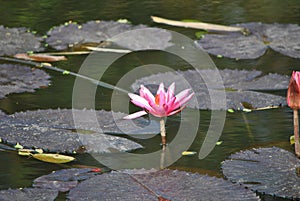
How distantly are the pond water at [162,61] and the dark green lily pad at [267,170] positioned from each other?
0.06 m

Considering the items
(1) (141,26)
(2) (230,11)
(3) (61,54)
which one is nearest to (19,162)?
(3) (61,54)

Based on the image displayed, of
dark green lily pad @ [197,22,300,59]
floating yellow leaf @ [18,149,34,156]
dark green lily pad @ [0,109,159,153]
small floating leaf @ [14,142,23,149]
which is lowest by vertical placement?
floating yellow leaf @ [18,149,34,156]

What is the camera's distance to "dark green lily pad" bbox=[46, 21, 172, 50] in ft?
10.8

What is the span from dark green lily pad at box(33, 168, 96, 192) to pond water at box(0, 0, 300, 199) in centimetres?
5

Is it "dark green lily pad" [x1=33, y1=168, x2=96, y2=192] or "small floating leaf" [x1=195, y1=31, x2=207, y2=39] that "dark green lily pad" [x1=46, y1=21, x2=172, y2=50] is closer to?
"small floating leaf" [x1=195, y1=31, x2=207, y2=39]

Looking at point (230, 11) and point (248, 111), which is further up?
point (230, 11)

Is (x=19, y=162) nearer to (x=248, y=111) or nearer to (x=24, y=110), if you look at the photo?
(x=24, y=110)

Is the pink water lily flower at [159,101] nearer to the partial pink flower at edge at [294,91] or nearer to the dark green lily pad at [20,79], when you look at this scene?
Result: the partial pink flower at edge at [294,91]

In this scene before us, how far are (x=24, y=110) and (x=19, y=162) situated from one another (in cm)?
46

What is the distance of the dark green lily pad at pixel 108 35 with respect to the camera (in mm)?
3277

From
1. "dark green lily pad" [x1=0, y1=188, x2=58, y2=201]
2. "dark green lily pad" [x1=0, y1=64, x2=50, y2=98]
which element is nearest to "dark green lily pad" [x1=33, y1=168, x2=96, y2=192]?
"dark green lily pad" [x1=0, y1=188, x2=58, y2=201]

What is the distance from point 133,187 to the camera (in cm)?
176

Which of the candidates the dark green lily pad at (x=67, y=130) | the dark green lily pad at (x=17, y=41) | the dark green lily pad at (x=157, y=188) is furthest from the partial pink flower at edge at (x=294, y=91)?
the dark green lily pad at (x=17, y=41)

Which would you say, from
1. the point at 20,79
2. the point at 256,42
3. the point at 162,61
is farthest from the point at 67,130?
the point at 256,42
